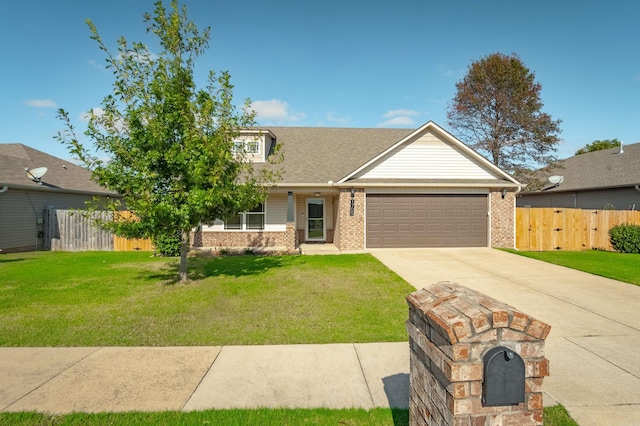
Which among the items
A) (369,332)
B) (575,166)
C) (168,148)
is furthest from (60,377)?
(575,166)

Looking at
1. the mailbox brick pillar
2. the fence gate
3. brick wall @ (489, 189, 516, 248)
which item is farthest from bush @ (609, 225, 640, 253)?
the fence gate

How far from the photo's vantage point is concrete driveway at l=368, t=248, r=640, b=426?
3564 mm

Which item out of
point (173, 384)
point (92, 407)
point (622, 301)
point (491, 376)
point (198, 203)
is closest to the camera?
point (491, 376)

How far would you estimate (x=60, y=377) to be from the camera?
403cm

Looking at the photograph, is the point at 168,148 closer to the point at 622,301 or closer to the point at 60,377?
the point at 60,377

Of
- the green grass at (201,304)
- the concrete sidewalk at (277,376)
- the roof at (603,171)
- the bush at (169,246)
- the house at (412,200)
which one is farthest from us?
the roof at (603,171)

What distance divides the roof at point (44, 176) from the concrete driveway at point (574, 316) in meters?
16.1

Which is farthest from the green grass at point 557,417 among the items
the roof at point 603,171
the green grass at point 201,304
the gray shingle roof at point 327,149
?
the roof at point 603,171

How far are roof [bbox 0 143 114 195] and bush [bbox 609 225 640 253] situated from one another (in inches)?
921

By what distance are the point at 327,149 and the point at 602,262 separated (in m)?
12.5

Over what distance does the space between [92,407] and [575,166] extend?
31.3 meters

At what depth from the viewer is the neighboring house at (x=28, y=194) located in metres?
14.5

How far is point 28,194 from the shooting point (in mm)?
15469

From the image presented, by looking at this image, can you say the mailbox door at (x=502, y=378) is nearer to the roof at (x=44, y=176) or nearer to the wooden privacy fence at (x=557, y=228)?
the wooden privacy fence at (x=557, y=228)
